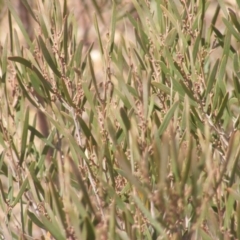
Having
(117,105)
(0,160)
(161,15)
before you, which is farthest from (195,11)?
(0,160)

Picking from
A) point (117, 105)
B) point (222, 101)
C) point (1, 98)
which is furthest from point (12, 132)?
point (222, 101)

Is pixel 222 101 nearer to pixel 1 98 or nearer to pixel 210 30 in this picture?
pixel 210 30

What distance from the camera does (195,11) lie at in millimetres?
751

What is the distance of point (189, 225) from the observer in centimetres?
56

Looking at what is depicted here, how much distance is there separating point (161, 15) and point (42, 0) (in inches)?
5.3

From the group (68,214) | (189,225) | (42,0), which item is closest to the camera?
(68,214)

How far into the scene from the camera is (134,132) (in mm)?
458

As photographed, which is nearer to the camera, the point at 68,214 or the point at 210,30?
the point at 68,214

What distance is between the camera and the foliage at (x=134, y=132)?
1.46 ft

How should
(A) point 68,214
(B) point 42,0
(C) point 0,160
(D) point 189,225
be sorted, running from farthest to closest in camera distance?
1. (B) point 42,0
2. (C) point 0,160
3. (D) point 189,225
4. (A) point 68,214

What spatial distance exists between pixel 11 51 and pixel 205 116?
0.25m

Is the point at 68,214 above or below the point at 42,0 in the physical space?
below

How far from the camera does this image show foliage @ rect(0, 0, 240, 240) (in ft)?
1.46

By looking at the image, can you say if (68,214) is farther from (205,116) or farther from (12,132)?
(12,132)
